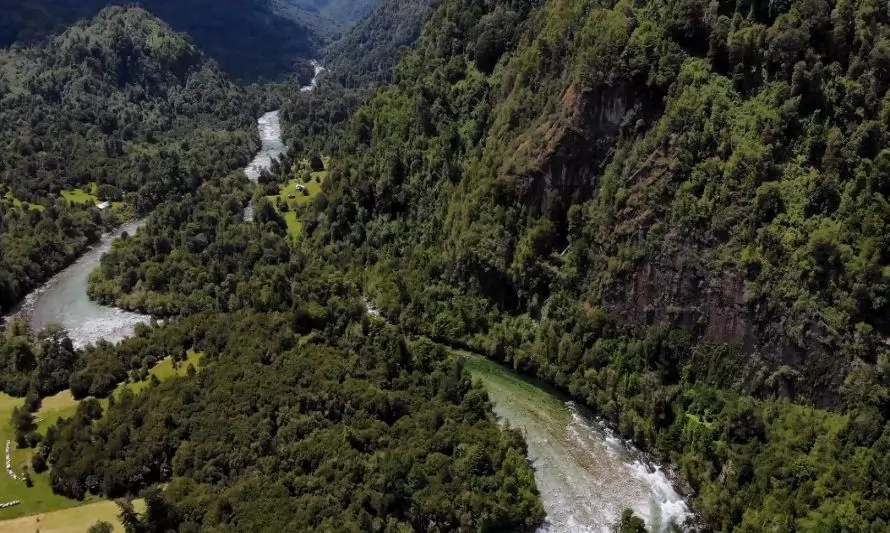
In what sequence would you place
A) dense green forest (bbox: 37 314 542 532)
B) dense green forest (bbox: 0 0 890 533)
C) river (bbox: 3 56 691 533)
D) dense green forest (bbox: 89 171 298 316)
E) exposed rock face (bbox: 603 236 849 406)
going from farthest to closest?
dense green forest (bbox: 89 171 298 316)
river (bbox: 3 56 691 533)
dense green forest (bbox: 37 314 542 532)
exposed rock face (bbox: 603 236 849 406)
dense green forest (bbox: 0 0 890 533)

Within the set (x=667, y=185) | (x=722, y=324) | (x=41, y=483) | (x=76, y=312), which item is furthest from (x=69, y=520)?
(x=667, y=185)

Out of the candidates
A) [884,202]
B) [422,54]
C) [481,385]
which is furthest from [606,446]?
[422,54]

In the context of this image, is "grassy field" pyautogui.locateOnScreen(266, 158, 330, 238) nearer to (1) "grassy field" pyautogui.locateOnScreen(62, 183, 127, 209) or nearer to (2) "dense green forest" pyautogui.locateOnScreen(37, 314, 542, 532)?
(1) "grassy field" pyautogui.locateOnScreen(62, 183, 127, 209)

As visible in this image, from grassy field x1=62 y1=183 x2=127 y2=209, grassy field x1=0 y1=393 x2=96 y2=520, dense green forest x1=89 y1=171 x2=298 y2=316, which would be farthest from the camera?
grassy field x1=62 y1=183 x2=127 y2=209

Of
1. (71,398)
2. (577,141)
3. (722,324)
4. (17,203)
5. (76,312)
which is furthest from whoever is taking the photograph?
(17,203)

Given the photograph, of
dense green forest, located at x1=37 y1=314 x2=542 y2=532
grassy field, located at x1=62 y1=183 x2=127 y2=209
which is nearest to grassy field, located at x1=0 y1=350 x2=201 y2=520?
dense green forest, located at x1=37 y1=314 x2=542 y2=532

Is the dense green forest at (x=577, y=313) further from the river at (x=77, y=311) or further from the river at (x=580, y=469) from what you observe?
the river at (x=77, y=311)

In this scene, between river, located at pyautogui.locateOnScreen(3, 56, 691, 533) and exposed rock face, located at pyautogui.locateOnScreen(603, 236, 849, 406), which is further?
river, located at pyautogui.locateOnScreen(3, 56, 691, 533)

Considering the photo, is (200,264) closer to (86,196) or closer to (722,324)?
(86,196)

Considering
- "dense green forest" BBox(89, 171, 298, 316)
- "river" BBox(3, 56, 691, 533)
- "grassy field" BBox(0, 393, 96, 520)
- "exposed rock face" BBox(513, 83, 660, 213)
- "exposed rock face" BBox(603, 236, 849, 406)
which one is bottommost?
"grassy field" BBox(0, 393, 96, 520)
